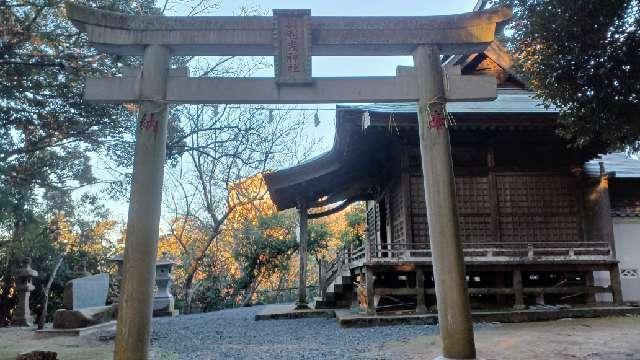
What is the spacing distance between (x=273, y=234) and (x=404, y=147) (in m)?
13.3

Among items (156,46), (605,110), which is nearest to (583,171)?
(605,110)

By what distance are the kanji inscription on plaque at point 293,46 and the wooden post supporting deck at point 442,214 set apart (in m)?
1.39

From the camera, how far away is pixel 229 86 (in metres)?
5.68

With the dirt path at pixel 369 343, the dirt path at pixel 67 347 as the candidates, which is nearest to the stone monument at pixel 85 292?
the dirt path at pixel 67 347

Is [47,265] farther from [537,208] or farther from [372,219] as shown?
[537,208]

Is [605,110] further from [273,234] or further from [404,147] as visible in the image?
[273,234]

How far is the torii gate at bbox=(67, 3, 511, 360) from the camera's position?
5.27 m

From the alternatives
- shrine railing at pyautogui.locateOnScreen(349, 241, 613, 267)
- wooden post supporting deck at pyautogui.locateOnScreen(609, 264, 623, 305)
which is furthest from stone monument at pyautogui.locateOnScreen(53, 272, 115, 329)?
wooden post supporting deck at pyautogui.locateOnScreen(609, 264, 623, 305)

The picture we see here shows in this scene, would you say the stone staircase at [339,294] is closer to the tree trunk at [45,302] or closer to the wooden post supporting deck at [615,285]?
the wooden post supporting deck at [615,285]

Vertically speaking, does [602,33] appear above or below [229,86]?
above

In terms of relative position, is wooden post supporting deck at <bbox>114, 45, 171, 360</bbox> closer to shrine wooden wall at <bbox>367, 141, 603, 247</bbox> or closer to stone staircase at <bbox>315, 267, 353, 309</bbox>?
shrine wooden wall at <bbox>367, 141, 603, 247</bbox>

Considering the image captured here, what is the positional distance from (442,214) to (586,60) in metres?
2.76

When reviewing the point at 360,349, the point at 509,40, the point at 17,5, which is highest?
the point at 17,5

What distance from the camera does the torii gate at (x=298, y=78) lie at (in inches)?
207
